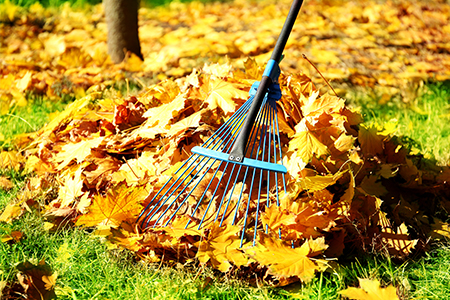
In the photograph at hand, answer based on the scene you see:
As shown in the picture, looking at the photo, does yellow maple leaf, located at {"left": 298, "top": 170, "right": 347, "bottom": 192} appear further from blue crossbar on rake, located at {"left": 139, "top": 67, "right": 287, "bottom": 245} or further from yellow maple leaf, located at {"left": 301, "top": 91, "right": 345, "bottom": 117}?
yellow maple leaf, located at {"left": 301, "top": 91, "right": 345, "bottom": 117}

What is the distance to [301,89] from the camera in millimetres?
2070

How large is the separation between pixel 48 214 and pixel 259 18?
386 centimetres

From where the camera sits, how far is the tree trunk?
12.6 feet

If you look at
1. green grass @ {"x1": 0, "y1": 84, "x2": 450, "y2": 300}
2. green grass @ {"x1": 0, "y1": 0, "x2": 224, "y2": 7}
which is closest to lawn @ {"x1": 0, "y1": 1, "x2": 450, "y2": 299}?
green grass @ {"x1": 0, "y1": 84, "x2": 450, "y2": 300}

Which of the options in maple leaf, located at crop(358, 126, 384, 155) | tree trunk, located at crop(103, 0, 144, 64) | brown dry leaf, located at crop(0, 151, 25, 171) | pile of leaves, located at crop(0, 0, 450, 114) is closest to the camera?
maple leaf, located at crop(358, 126, 384, 155)

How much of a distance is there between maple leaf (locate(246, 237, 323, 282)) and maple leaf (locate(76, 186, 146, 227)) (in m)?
0.51

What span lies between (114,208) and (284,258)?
26.8 inches

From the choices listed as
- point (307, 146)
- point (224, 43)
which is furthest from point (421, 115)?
point (307, 146)

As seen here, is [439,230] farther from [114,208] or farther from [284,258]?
[114,208]

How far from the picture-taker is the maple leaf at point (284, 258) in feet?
4.86

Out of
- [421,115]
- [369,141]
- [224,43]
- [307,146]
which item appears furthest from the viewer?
[224,43]

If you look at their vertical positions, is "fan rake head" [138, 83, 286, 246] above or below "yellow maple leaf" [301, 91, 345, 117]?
below

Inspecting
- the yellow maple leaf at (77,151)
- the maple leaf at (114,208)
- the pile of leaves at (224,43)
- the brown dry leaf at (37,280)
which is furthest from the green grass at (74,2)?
the brown dry leaf at (37,280)

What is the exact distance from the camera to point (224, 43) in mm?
4270
